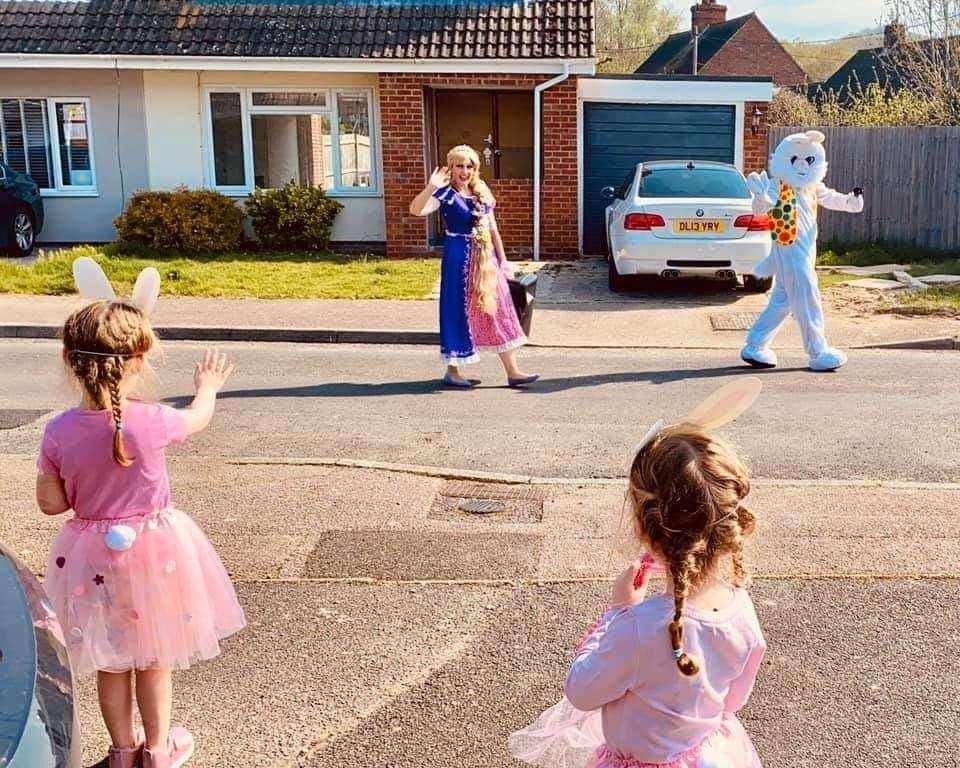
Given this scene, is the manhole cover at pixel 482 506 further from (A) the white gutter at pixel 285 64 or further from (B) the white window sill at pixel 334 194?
(B) the white window sill at pixel 334 194

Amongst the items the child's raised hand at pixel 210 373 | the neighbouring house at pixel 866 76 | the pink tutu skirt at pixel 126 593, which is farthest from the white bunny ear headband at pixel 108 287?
the neighbouring house at pixel 866 76

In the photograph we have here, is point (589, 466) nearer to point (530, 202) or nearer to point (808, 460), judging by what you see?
point (808, 460)

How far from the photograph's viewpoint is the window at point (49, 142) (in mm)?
18000

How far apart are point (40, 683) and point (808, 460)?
17.3ft

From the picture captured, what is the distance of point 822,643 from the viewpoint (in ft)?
13.5

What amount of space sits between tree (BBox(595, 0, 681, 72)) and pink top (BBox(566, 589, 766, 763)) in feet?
183

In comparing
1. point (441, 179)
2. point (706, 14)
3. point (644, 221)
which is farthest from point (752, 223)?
point (706, 14)

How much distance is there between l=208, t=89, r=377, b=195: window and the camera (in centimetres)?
1797

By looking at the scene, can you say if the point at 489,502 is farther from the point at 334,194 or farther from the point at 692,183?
the point at 334,194

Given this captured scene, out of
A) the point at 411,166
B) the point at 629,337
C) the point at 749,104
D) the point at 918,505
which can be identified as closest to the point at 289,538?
the point at 918,505

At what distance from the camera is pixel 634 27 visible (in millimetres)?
56719

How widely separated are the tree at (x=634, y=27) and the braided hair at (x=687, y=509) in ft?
183

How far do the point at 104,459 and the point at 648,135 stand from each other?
1549 cm

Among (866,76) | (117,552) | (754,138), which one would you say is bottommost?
(117,552)
